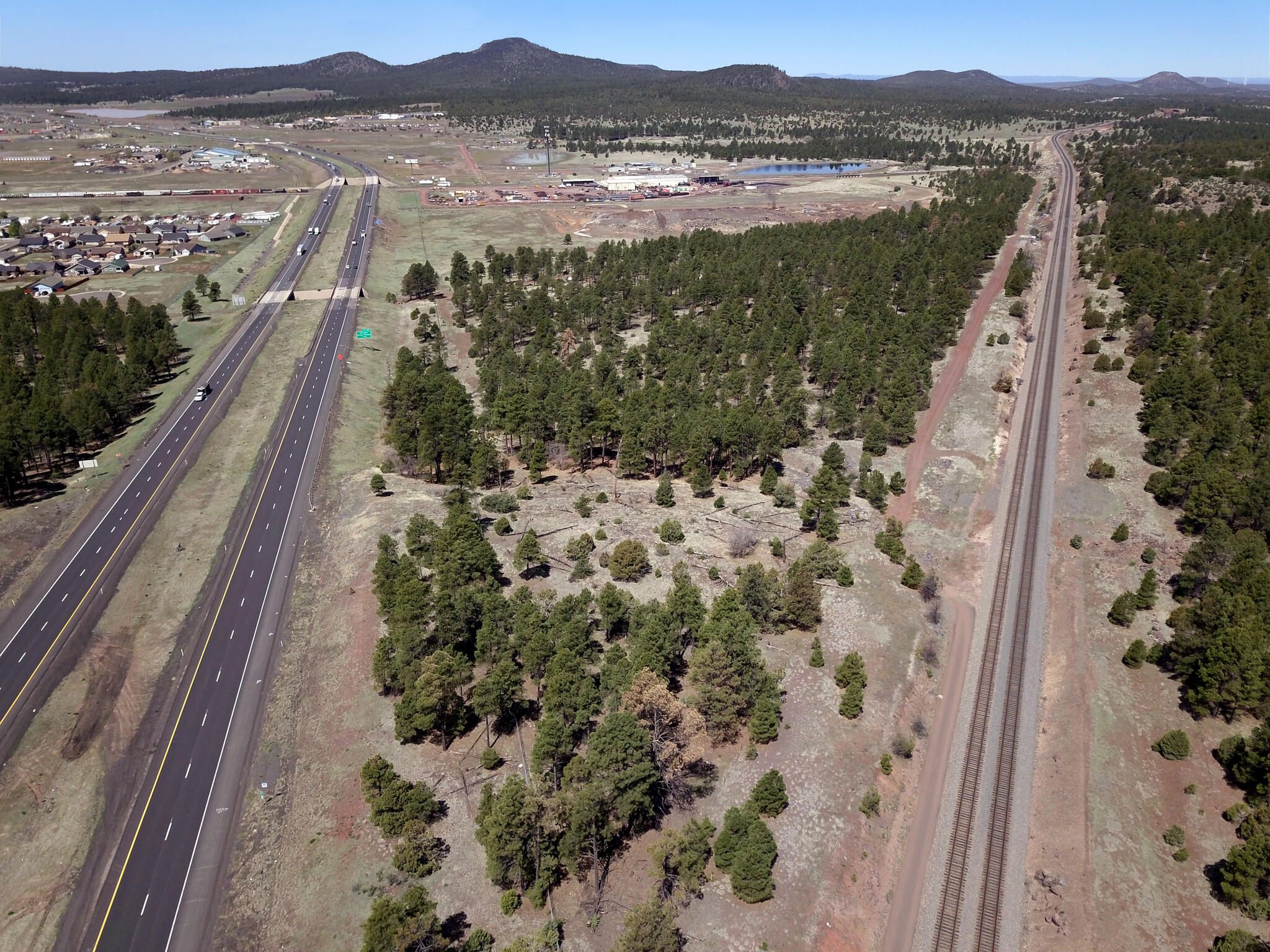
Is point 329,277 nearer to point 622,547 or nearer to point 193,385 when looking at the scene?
point 193,385

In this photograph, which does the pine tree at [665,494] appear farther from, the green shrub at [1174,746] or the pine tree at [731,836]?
the green shrub at [1174,746]

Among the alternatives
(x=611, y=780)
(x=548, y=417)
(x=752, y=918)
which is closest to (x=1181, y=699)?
(x=752, y=918)

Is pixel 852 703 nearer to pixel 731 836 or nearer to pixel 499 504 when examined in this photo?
pixel 731 836

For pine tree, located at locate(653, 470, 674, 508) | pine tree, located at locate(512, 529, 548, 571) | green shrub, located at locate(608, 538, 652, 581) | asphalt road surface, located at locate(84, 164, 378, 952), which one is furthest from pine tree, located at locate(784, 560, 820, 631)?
asphalt road surface, located at locate(84, 164, 378, 952)

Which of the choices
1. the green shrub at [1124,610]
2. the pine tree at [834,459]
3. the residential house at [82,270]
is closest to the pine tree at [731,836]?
the green shrub at [1124,610]

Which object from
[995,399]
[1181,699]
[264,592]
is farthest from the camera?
[995,399]
